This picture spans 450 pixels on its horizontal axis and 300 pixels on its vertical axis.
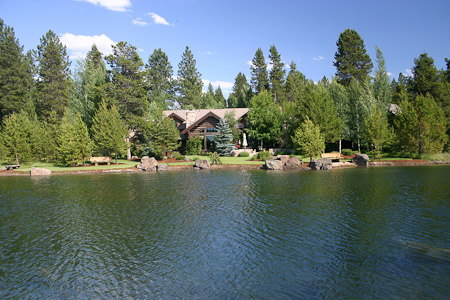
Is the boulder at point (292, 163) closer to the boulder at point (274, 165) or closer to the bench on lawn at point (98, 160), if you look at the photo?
the boulder at point (274, 165)

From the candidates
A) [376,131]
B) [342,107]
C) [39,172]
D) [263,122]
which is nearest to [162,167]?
[39,172]

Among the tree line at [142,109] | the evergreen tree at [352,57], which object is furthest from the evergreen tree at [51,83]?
the evergreen tree at [352,57]

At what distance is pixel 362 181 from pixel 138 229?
A: 66.5 ft

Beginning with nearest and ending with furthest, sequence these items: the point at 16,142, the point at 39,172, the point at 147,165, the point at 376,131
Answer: the point at 39,172, the point at 147,165, the point at 376,131, the point at 16,142

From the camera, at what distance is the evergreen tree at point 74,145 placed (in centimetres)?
4275

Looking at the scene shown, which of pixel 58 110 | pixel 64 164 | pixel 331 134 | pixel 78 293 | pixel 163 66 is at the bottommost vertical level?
pixel 78 293

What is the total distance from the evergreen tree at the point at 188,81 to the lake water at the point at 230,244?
6350 centimetres

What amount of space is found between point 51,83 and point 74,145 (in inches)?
1074

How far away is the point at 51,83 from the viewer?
62438 millimetres

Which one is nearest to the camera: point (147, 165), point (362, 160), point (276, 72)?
point (362, 160)

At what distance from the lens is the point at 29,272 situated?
35.9 ft

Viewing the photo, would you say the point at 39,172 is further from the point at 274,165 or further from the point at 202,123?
the point at 274,165

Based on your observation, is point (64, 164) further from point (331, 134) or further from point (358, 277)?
point (358, 277)

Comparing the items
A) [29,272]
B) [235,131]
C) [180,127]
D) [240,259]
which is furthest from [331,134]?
[29,272]
